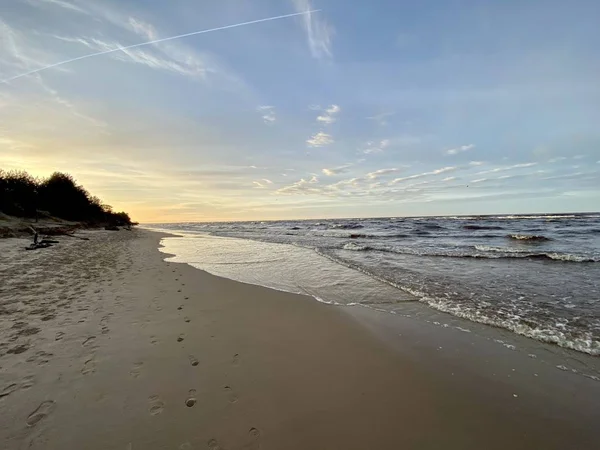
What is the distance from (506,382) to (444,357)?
79 cm

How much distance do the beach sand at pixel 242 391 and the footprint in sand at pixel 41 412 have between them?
16 millimetres

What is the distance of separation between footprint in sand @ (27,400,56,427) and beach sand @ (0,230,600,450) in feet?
0.05

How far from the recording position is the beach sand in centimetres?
248

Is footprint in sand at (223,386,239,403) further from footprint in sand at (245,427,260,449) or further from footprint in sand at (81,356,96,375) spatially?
footprint in sand at (81,356,96,375)

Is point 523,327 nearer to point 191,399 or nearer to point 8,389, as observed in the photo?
point 191,399

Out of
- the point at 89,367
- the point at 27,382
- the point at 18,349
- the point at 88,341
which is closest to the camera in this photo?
the point at 27,382

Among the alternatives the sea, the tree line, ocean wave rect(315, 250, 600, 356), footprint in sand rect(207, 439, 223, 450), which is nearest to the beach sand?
footprint in sand rect(207, 439, 223, 450)

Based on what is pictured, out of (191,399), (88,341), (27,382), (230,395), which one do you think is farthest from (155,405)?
(88,341)

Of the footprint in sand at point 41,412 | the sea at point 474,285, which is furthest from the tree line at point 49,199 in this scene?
the footprint in sand at point 41,412

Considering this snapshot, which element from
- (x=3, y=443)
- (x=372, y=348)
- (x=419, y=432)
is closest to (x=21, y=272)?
(x=3, y=443)

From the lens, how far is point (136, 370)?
11.5 feet

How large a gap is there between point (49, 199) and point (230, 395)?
163ft

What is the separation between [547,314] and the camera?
5859 mm

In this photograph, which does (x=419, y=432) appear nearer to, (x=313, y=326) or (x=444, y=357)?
(x=444, y=357)
